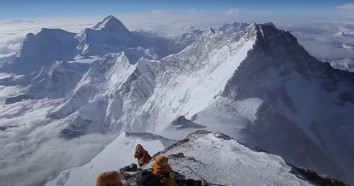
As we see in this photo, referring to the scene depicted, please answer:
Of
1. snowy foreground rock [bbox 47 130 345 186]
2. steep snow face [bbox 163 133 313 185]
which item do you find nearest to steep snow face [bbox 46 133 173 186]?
snowy foreground rock [bbox 47 130 345 186]

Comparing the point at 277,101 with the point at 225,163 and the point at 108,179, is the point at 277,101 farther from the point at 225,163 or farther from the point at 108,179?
the point at 108,179

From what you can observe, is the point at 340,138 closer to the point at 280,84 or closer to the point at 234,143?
the point at 280,84

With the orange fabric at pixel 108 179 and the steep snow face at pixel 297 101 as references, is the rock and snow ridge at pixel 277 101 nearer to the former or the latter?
the steep snow face at pixel 297 101

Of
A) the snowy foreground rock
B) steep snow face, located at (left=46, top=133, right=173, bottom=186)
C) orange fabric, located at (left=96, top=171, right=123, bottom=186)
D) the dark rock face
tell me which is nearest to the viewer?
orange fabric, located at (left=96, top=171, right=123, bottom=186)

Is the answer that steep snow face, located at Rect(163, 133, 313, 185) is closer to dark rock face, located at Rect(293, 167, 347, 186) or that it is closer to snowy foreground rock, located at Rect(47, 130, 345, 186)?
snowy foreground rock, located at Rect(47, 130, 345, 186)

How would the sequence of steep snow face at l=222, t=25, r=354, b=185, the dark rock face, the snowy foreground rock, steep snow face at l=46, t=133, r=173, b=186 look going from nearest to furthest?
the snowy foreground rock < the dark rock face < steep snow face at l=46, t=133, r=173, b=186 < steep snow face at l=222, t=25, r=354, b=185

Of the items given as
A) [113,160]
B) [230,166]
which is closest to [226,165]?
[230,166]

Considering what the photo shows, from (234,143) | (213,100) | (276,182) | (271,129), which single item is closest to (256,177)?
(276,182)
